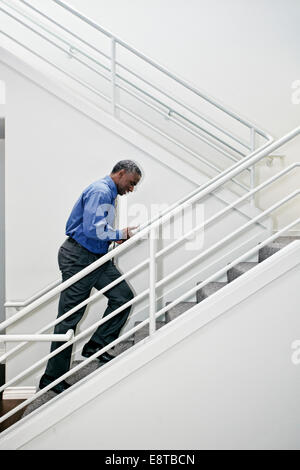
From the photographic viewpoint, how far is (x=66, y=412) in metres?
1.68

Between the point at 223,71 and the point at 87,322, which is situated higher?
the point at 223,71

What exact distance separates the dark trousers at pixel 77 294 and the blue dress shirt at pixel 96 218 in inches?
2.5

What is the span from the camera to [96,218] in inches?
79.3

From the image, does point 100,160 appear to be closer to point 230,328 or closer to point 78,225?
point 78,225

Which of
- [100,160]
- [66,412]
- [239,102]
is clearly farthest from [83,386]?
[239,102]

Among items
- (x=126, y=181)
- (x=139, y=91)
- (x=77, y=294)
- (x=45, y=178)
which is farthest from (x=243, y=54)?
(x=77, y=294)

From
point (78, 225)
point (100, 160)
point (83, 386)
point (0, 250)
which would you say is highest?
point (100, 160)

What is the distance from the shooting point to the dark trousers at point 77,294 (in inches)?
82.4

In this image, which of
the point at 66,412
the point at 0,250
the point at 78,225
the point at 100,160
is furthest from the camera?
the point at 0,250

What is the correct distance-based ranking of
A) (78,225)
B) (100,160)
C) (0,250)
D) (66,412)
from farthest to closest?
(0,250), (100,160), (78,225), (66,412)

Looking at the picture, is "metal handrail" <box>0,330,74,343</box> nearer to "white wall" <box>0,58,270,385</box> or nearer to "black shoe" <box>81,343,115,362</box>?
"black shoe" <box>81,343,115,362</box>

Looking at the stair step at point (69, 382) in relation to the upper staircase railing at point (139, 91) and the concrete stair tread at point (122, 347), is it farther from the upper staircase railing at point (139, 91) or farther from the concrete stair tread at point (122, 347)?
the upper staircase railing at point (139, 91)
